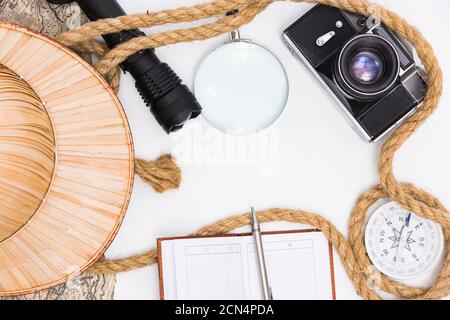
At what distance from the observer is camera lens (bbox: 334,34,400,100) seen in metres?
0.81

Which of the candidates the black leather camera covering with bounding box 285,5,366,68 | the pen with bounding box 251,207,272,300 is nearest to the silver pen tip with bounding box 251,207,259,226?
the pen with bounding box 251,207,272,300

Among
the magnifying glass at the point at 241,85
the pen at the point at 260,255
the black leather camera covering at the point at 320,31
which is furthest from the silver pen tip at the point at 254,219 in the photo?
the black leather camera covering at the point at 320,31

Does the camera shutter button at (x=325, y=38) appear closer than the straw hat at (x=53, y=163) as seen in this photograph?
No

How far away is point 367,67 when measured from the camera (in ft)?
2.76

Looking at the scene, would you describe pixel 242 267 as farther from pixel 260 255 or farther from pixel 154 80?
pixel 154 80

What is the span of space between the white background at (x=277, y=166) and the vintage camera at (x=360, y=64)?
41 mm

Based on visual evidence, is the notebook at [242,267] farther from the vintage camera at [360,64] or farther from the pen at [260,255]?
the vintage camera at [360,64]

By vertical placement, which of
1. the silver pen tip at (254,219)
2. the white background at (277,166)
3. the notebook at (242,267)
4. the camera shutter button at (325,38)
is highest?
the camera shutter button at (325,38)

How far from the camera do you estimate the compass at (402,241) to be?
0.89m

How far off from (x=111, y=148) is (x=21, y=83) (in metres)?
0.12

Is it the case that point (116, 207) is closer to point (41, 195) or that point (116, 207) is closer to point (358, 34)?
point (41, 195)

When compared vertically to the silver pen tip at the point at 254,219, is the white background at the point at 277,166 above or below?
above

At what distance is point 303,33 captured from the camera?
86 centimetres
